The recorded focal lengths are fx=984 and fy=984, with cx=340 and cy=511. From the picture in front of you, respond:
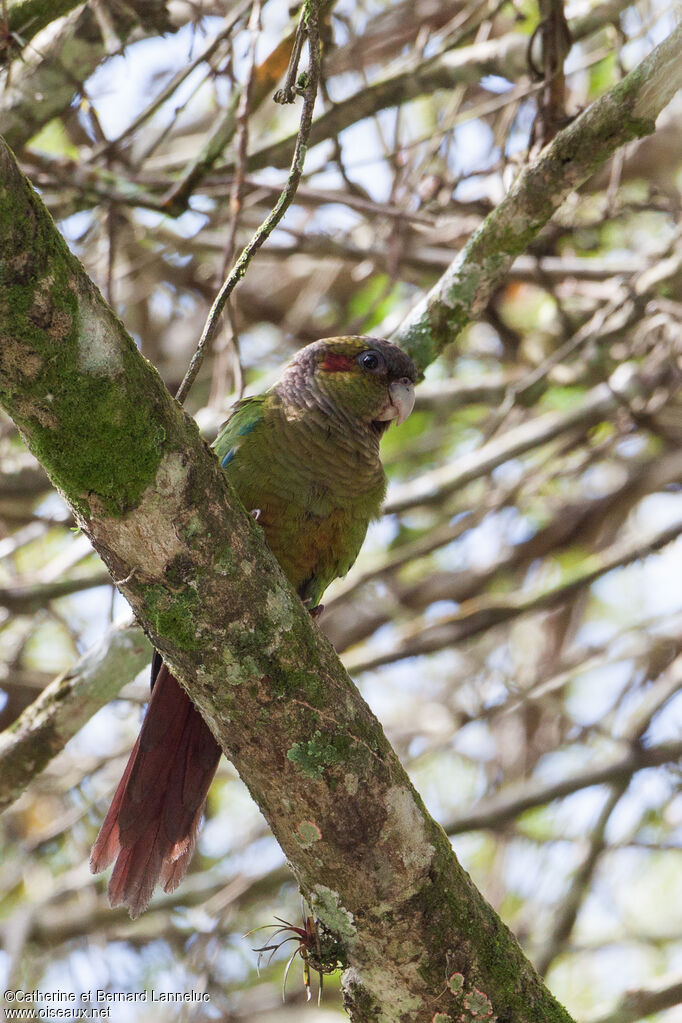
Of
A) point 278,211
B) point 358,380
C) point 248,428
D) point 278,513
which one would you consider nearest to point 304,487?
point 278,513

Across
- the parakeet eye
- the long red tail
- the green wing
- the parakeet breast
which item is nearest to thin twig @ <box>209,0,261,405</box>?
the green wing

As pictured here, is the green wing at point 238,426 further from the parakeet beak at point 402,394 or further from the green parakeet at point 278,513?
the parakeet beak at point 402,394

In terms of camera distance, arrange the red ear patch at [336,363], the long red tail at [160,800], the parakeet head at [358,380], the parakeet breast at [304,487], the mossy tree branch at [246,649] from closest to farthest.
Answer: the mossy tree branch at [246,649] → the long red tail at [160,800] → the parakeet breast at [304,487] → the parakeet head at [358,380] → the red ear patch at [336,363]

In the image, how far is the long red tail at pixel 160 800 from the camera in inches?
107

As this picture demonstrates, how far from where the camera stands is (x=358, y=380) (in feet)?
10.9

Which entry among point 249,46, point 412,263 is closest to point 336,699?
point 249,46

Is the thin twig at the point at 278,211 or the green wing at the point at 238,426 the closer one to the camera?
the thin twig at the point at 278,211

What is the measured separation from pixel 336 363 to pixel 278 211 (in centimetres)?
127

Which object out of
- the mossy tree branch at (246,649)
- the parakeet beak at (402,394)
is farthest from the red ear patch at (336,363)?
the mossy tree branch at (246,649)

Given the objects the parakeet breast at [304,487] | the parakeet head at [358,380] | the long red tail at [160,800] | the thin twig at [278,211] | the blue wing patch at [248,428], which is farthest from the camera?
the parakeet head at [358,380]

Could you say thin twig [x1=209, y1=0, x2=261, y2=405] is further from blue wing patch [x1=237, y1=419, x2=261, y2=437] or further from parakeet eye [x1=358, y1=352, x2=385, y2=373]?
parakeet eye [x1=358, y1=352, x2=385, y2=373]

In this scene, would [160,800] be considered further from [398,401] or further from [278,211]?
[278,211]

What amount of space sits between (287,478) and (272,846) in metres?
2.46

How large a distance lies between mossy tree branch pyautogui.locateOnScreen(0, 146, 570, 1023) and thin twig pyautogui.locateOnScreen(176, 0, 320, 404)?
0.26 m
